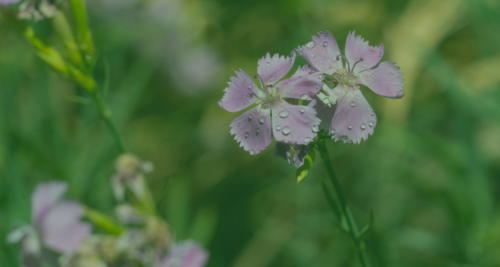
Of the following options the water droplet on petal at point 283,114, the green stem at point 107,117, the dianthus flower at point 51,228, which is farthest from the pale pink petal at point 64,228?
the water droplet on petal at point 283,114

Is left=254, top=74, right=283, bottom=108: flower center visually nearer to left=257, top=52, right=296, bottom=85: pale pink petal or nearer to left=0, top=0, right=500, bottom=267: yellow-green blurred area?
left=257, top=52, right=296, bottom=85: pale pink petal

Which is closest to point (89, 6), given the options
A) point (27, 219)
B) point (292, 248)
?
point (27, 219)

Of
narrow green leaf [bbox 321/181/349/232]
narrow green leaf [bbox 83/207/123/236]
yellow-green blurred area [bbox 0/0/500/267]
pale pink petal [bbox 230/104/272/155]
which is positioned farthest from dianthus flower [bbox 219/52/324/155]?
yellow-green blurred area [bbox 0/0/500/267]

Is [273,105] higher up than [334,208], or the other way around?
[273,105]

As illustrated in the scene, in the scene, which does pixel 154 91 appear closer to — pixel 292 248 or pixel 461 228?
pixel 292 248

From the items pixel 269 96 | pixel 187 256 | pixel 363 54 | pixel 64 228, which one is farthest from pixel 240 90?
pixel 64 228

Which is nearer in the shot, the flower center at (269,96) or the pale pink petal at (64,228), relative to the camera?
the flower center at (269,96)

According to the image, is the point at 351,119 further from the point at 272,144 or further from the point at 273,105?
the point at 272,144

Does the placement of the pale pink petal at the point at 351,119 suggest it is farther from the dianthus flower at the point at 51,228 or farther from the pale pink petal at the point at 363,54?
the dianthus flower at the point at 51,228
